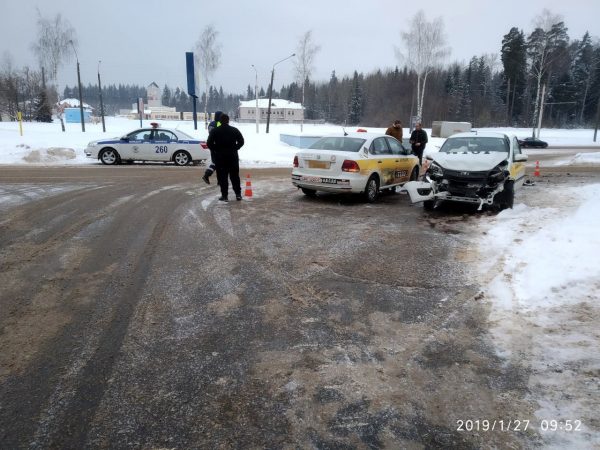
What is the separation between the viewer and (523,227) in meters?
7.60

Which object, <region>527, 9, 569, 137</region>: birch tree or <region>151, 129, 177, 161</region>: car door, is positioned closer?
<region>151, 129, 177, 161</region>: car door

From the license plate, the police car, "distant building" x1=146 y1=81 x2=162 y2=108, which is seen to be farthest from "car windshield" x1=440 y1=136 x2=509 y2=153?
"distant building" x1=146 y1=81 x2=162 y2=108

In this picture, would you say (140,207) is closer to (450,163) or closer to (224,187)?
(224,187)

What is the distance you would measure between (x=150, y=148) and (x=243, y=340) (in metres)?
16.3

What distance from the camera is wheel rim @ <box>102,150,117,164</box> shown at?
18203 mm

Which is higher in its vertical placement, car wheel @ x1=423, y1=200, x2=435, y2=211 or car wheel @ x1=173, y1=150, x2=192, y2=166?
car wheel @ x1=173, y1=150, x2=192, y2=166

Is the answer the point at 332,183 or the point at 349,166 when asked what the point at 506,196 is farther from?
the point at 332,183

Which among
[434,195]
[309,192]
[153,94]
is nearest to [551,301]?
[434,195]

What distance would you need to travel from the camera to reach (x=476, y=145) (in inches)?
392

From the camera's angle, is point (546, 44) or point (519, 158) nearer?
point (519, 158)

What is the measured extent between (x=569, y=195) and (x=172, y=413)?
11804mm

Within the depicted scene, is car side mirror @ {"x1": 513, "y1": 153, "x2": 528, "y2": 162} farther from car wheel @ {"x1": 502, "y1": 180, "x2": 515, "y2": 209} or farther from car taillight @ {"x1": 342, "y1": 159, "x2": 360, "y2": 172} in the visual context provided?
car taillight @ {"x1": 342, "y1": 159, "x2": 360, "y2": 172}

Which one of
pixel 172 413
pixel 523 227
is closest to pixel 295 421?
pixel 172 413

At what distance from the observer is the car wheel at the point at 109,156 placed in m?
18.2
